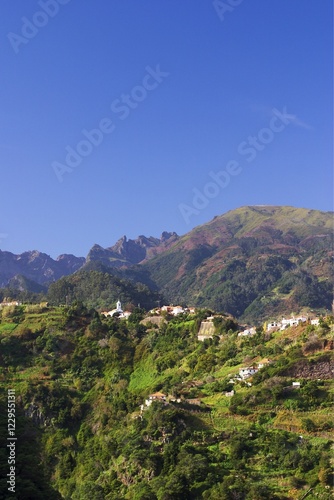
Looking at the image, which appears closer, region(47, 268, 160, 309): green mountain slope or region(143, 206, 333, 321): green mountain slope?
region(47, 268, 160, 309): green mountain slope

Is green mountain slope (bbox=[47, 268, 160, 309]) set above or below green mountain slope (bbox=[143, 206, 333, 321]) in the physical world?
below

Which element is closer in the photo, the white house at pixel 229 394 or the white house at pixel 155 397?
the white house at pixel 229 394

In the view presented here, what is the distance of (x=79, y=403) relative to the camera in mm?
37406

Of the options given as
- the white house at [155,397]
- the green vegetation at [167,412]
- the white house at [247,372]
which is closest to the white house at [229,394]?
the green vegetation at [167,412]

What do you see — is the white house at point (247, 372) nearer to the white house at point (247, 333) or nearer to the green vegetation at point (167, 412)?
the green vegetation at point (167, 412)

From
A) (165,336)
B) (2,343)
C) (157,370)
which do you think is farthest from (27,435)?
(165,336)

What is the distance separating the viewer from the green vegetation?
21812 millimetres

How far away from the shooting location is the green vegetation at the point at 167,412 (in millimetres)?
Result: 21812

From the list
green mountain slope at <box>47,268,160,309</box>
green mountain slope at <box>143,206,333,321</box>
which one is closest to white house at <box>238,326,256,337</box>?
green mountain slope at <box>47,268,160,309</box>

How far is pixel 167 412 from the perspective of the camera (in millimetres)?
26672

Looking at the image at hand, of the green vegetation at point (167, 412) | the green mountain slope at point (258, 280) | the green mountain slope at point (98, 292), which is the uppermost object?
the green mountain slope at point (258, 280)

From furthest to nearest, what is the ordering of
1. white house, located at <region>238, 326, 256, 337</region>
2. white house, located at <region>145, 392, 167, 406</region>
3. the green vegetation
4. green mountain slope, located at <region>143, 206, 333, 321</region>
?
green mountain slope, located at <region>143, 206, 333, 321</region>, white house, located at <region>238, 326, 256, 337</region>, white house, located at <region>145, 392, 167, 406</region>, the green vegetation

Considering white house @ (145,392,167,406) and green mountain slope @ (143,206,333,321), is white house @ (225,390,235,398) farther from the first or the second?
green mountain slope @ (143,206,333,321)

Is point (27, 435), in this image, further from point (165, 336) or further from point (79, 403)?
point (165, 336)
